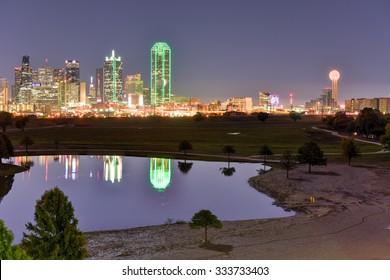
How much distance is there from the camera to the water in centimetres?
3703

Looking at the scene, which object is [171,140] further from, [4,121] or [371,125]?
[4,121]

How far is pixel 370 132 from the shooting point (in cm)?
10519

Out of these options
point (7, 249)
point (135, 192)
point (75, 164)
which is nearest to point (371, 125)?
point (75, 164)

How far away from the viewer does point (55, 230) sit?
734 inches

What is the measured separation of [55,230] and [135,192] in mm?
29517

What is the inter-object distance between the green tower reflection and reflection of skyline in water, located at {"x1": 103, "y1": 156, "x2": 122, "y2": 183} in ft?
15.0

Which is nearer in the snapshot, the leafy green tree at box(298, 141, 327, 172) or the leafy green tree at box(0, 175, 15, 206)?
the leafy green tree at box(0, 175, 15, 206)

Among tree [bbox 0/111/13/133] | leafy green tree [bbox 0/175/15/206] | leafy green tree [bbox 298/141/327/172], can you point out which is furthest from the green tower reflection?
tree [bbox 0/111/13/133]

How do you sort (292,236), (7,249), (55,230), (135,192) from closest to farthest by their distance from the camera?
(7,249) < (55,230) < (292,236) < (135,192)

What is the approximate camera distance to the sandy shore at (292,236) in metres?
23.3

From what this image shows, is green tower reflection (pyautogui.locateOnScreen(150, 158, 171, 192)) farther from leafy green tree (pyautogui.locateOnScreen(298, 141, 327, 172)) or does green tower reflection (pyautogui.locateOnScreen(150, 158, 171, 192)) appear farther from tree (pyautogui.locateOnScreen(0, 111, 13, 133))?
tree (pyautogui.locateOnScreen(0, 111, 13, 133))

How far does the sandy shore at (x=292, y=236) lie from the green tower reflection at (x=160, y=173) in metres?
15.1

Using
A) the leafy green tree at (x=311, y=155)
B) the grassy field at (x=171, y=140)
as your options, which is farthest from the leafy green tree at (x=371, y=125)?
the leafy green tree at (x=311, y=155)
